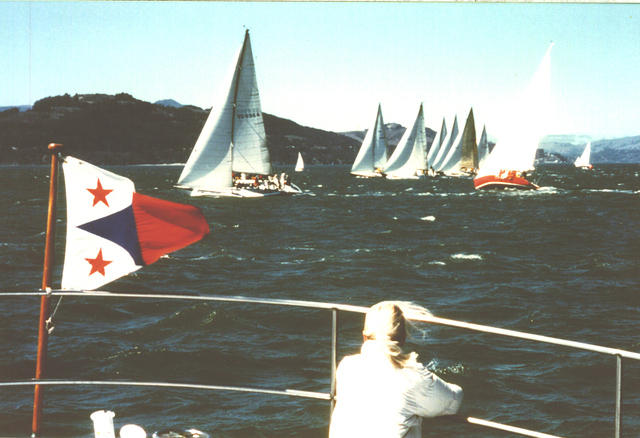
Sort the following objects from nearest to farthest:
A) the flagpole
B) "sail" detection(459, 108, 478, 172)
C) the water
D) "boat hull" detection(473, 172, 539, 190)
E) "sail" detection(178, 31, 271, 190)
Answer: the flagpole < the water < "sail" detection(178, 31, 271, 190) < "boat hull" detection(473, 172, 539, 190) < "sail" detection(459, 108, 478, 172)

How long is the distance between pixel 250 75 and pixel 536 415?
42345 mm

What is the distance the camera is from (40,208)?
184ft

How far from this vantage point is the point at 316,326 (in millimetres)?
18094

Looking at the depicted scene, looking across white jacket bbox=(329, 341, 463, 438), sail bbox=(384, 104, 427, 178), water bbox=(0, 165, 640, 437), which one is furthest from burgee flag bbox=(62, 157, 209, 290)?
sail bbox=(384, 104, 427, 178)

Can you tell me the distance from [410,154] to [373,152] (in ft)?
17.2

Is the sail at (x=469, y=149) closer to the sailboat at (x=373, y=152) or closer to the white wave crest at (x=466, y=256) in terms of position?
the sailboat at (x=373, y=152)

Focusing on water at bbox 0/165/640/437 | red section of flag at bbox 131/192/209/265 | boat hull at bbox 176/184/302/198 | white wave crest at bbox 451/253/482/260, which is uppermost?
red section of flag at bbox 131/192/209/265

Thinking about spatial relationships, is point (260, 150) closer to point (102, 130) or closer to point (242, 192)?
point (242, 192)

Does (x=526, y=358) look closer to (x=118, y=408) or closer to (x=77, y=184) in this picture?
(x=118, y=408)

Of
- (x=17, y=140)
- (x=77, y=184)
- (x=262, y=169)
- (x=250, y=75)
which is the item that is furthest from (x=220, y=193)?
(x=17, y=140)

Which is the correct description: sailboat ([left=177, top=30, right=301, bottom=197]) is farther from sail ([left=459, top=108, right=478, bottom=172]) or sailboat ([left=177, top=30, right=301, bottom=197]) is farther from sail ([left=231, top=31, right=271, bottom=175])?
sail ([left=459, top=108, right=478, bottom=172])

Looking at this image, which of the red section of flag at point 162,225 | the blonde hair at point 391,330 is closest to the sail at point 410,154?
the red section of flag at point 162,225

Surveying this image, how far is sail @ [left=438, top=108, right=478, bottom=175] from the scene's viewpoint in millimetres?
108812

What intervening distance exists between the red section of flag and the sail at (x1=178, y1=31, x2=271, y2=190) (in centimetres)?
4513
